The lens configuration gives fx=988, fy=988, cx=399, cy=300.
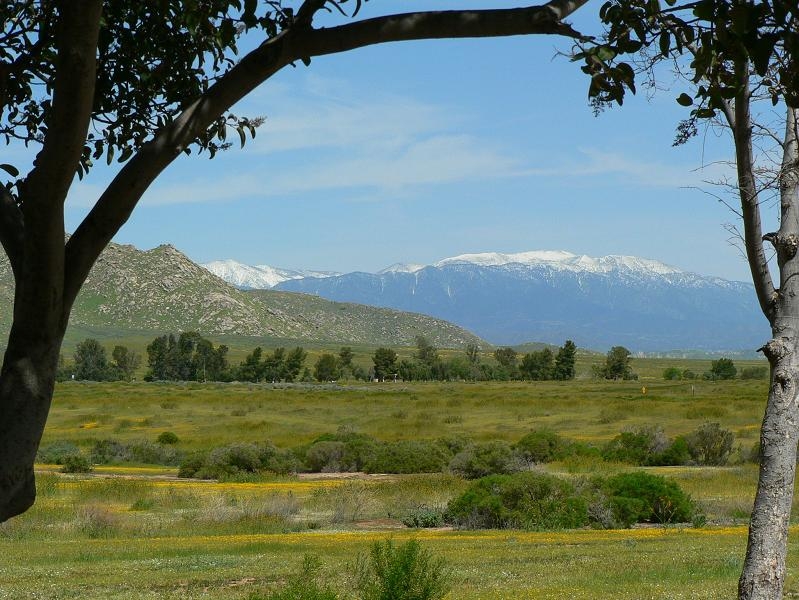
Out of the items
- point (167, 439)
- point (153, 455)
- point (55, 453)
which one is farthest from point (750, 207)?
point (167, 439)

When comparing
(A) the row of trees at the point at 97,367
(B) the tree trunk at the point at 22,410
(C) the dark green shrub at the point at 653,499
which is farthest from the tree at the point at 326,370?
(B) the tree trunk at the point at 22,410

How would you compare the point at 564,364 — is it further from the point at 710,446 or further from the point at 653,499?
the point at 653,499

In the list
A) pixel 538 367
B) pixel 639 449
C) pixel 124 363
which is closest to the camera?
pixel 639 449

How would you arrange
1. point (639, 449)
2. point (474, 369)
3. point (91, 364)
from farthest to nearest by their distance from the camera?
1. point (474, 369)
2. point (91, 364)
3. point (639, 449)

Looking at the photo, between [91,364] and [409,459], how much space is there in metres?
114

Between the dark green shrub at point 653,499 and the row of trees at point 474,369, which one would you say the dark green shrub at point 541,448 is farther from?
the row of trees at point 474,369

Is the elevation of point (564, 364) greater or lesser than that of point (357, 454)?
greater

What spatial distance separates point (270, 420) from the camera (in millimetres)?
58938

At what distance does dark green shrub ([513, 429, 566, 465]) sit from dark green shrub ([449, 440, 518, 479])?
257 cm

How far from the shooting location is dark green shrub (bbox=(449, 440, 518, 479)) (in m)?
28.6

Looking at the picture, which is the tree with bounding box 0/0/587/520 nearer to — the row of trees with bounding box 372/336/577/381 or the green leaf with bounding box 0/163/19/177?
the green leaf with bounding box 0/163/19/177

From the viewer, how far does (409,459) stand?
32.5m

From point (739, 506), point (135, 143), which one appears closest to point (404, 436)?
point (739, 506)

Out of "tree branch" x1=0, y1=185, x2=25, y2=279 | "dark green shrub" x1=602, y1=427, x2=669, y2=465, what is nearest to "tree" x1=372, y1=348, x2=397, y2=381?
"dark green shrub" x1=602, y1=427, x2=669, y2=465
